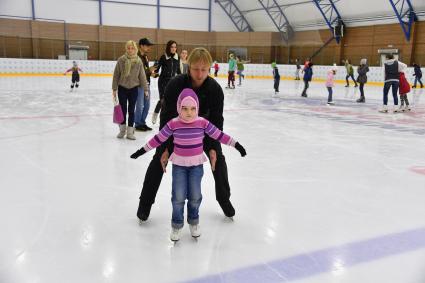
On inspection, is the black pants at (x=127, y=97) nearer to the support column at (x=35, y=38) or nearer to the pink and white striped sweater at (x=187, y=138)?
the pink and white striped sweater at (x=187, y=138)

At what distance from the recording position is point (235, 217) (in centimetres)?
285

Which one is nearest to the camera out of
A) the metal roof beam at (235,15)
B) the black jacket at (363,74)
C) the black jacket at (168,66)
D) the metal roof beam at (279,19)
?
the black jacket at (168,66)

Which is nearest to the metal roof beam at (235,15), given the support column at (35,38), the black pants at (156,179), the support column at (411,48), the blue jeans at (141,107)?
the support column at (411,48)

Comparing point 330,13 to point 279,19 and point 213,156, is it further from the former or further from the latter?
point 213,156

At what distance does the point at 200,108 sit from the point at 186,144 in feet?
0.97

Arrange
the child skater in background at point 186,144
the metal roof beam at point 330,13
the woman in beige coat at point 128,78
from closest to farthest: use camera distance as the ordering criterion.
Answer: the child skater in background at point 186,144 < the woman in beige coat at point 128,78 < the metal roof beam at point 330,13

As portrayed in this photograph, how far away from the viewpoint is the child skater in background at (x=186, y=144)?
2.21m

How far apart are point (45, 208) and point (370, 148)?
400cm

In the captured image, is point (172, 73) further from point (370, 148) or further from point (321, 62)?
point (321, 62)

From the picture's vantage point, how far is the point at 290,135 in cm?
612

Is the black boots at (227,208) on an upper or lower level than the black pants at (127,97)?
lower

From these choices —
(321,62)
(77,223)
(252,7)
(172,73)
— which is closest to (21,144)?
(172,73)

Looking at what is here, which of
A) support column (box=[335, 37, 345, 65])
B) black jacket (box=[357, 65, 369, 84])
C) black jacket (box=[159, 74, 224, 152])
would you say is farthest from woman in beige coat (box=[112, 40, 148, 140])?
support column (box=[335, 37, 345, 65])

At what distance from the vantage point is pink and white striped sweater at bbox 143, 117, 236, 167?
7.32 ft
